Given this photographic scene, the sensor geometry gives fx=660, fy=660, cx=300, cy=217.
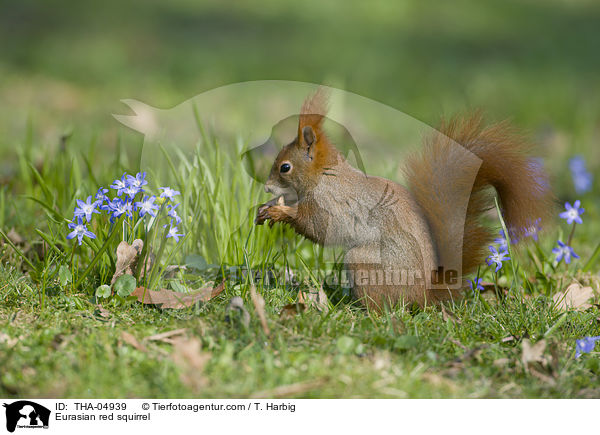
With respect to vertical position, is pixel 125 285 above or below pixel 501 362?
above

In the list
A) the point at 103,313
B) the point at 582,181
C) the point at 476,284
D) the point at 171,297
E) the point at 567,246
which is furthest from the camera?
the point at 582,181

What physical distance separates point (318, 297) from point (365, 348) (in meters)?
0.39

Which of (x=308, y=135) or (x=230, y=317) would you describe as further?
(x=308, y=135)

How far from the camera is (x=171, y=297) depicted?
2.33m

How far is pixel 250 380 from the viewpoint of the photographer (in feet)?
5.90

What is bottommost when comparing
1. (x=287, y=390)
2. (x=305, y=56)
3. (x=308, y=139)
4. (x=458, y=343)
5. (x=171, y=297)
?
(x=287, y=390)

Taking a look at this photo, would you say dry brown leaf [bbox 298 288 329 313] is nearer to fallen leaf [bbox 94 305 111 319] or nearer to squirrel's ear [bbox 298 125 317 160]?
squirrel's ear [bbox 298 125 317 160]

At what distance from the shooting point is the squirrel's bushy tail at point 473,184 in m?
2.35

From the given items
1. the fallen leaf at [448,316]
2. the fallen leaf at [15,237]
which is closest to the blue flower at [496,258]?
the fallen leaf at [448,316]

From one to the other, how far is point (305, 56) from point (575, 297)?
16.8 feet

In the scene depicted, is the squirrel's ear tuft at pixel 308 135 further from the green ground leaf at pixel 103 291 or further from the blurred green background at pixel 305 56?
the blurred green background at pixel 305 56

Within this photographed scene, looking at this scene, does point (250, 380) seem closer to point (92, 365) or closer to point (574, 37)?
point (92, 365)

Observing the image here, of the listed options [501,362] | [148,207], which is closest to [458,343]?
[501,362]

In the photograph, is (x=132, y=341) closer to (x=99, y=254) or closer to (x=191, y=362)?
(x=191, y=362)
